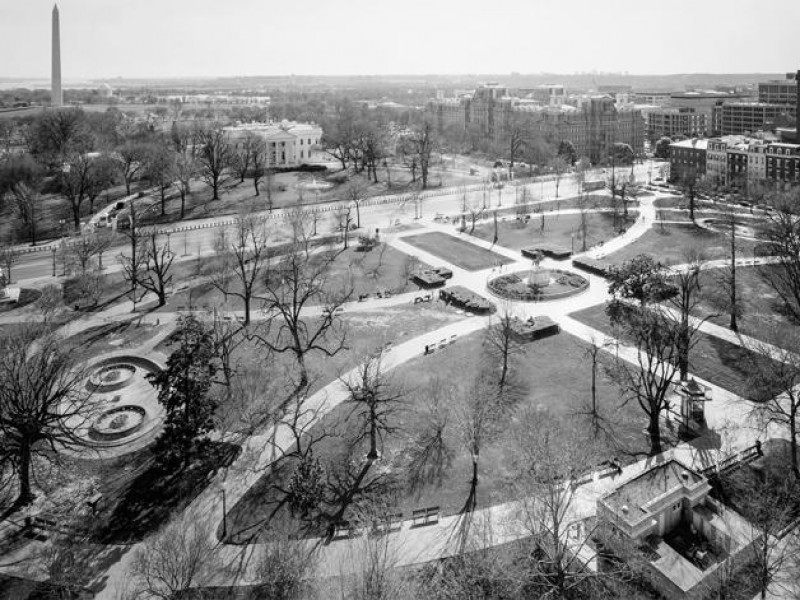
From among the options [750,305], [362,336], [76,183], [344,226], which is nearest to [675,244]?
[750,305]

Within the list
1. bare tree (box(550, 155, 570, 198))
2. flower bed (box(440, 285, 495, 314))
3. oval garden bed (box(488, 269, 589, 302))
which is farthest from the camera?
bare tree (box(550, 155, 570, 198))

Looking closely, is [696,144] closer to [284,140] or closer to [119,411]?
[284,140]

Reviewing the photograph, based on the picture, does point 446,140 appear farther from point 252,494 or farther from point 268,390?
point 252,494

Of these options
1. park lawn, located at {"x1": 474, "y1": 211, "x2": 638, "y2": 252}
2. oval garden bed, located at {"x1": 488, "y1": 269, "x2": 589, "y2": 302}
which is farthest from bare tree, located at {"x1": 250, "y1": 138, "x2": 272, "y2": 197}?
oval garden bed, located at {"x1": 488, "y1": 269, "x2": 589, "y2": 302}

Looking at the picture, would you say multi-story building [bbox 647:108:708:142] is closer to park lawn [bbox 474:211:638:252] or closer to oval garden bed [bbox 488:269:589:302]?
park lawn [bbox 474:211:638:252]

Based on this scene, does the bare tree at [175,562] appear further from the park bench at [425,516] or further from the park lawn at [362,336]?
the park lawn at [362,336]

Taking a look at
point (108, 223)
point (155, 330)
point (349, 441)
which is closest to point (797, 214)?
point (349, 441)
